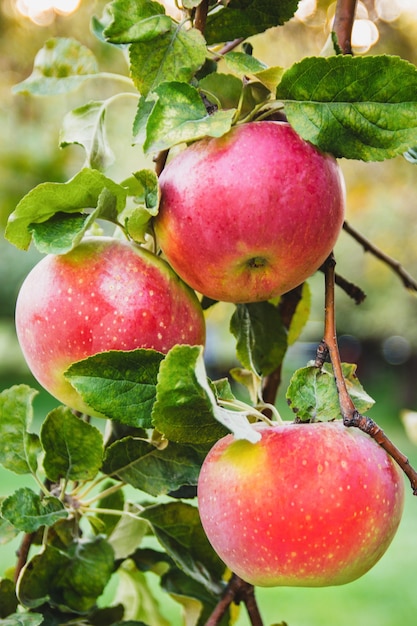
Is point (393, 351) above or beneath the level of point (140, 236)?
beneath

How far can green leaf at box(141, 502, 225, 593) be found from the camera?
613 millimetres

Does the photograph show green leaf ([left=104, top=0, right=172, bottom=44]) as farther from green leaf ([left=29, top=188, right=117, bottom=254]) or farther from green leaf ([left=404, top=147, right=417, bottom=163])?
green leaf ([left=404, top=147, right=417, bottom=163])

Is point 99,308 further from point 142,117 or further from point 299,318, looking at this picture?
point 299,318

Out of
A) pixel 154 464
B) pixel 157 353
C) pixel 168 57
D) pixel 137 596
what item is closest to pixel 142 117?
pixel 168 57

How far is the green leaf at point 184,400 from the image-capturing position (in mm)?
397

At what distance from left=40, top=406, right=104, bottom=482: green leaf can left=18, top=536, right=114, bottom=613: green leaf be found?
6 cm

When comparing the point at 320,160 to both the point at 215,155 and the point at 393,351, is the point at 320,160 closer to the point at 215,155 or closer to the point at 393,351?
the point at 215,155

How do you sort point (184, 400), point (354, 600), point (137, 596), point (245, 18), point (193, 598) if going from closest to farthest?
point (184, 400) → point (245, 18) → point (193, 598) → point (137, 596) → point (354, 600)

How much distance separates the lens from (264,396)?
2.29 ft

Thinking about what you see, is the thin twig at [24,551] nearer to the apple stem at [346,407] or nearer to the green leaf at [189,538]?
the green leaf at [189,538]

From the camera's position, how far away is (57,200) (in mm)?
483

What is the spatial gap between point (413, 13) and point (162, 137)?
3080 millimetres

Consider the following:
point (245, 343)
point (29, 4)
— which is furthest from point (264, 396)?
point (29, 4)

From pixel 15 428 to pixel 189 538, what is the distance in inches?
6.7
